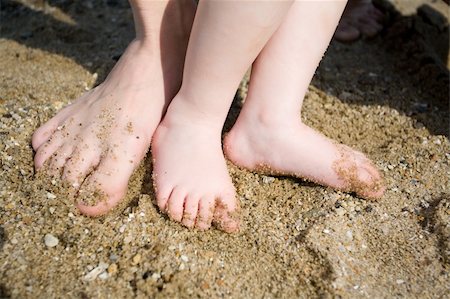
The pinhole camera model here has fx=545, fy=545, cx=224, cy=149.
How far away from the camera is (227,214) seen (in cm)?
138

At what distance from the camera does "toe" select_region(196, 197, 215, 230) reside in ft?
4.47

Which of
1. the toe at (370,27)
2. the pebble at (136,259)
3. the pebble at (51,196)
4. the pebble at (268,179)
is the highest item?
the toe at (370,27)

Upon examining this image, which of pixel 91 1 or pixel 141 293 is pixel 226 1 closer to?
pixel 141 293

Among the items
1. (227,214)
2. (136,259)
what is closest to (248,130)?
(227,214)

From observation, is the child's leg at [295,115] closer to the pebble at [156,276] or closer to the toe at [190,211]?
the toe at [190,211]

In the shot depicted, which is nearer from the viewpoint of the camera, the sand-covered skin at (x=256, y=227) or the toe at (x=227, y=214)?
the sand-covered skin at (x=256, y=227)

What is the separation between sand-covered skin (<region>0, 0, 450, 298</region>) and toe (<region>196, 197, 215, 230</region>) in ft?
0.08

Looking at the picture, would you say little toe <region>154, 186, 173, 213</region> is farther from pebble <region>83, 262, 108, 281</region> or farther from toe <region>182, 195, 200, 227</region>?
pebble <region>83, 262, 108, 281</region>

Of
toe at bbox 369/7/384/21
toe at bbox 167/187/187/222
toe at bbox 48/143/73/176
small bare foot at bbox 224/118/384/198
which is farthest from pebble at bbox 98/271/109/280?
toe at bbox 369/7/384/21

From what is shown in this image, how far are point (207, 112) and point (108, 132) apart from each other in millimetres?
286

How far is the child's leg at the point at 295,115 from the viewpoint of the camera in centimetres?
147

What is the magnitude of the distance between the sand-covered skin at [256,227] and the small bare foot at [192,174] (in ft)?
0.13

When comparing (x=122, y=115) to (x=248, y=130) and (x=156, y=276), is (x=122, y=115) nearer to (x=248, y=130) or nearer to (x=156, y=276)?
(x=248, y=130)

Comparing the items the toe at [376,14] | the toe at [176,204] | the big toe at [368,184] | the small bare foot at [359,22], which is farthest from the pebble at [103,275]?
the toe at [376,14]
